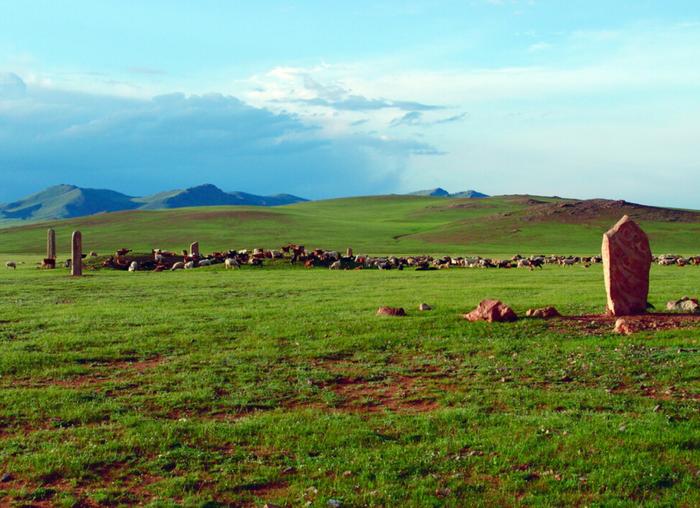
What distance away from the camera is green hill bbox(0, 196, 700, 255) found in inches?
4183

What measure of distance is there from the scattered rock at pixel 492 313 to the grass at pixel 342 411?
0.62 metres

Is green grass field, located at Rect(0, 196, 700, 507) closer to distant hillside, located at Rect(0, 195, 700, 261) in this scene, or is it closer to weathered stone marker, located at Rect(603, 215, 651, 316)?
weathered stone marker, located at Rect(603, 215, 651, 316)

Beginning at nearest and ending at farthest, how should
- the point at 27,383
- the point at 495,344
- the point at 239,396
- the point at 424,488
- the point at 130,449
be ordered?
the point at 424,488 < the point at 130,449 < the point at 239,396 < the point at 27,383 < the point at 495,344

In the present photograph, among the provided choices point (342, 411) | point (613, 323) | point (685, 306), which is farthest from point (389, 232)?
point (342, 411)

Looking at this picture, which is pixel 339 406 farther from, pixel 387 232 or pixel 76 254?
pixel 387 232

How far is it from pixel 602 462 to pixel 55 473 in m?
7.93

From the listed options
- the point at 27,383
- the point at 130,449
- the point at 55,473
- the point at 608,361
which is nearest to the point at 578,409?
the point at 608,361

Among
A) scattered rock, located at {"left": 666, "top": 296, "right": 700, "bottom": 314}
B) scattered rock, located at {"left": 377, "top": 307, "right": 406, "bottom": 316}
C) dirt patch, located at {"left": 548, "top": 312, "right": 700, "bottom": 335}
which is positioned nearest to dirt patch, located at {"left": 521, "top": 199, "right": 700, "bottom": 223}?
scattered rock, located at {"left": 666, "top": 296, "right": 700, "bottom": 314}

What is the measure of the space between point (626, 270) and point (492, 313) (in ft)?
14.4

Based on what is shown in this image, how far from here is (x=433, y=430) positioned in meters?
12.0

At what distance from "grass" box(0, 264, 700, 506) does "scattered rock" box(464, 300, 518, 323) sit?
620 millimetres

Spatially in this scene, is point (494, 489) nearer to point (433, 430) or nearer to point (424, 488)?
point (424, 488)

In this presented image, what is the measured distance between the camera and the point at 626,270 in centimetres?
2191

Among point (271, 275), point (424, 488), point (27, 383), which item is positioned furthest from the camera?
point (271, 275)
